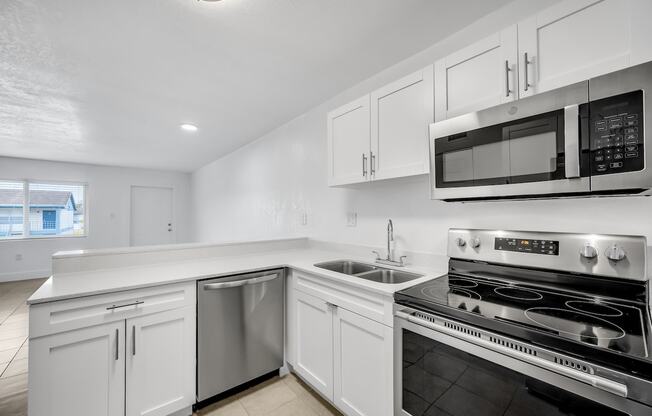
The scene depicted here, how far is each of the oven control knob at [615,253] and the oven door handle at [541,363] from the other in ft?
1.88

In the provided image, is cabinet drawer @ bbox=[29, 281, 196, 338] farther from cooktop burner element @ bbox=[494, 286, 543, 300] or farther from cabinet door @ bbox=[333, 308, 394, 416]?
cooktop burner element @ bbox=[494, 286, 543, 300]

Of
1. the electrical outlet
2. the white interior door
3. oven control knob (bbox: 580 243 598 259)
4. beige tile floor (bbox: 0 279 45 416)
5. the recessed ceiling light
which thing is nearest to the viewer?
oven control knob (bbox: 580 243 598 259)

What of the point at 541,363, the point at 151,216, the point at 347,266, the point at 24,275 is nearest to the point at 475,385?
the point at 541,363

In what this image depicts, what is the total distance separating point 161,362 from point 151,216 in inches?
235

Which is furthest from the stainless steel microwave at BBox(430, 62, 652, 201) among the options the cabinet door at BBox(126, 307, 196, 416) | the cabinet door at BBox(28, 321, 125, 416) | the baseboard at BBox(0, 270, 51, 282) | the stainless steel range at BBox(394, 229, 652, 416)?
the baseboard at BBox(0, 270, 51, 282)

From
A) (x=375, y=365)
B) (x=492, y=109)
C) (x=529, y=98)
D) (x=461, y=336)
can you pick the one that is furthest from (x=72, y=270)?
(x=529, y=98)

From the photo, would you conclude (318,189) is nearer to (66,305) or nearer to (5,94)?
(66,305)

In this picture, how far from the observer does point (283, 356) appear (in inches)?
81.0

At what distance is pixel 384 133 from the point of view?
1740 mm

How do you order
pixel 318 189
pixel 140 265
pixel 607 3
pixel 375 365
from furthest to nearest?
pixel 318 189 → pixel 140 265 → pixel 375 365 → pixel 607 3

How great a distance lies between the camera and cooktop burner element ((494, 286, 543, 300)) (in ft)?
3.78

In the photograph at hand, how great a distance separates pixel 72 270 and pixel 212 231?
3854 mm

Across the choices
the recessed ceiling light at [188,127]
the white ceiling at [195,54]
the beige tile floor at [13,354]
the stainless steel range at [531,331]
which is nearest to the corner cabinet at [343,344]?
the stainless steel range at [531,331]

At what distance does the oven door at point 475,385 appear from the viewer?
0.75m
